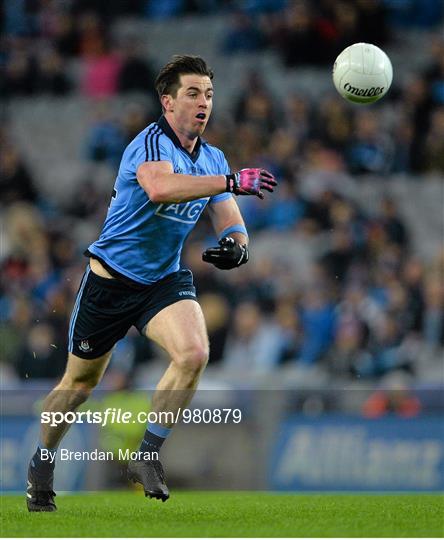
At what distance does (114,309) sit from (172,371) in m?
0.62

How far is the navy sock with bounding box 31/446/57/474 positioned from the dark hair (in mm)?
2315

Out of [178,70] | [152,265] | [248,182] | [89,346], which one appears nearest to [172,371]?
[89,346]

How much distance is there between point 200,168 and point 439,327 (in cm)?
647

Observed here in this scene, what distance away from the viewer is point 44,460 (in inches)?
321

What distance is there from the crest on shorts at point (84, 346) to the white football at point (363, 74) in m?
2.38

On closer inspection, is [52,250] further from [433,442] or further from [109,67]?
[433,442]

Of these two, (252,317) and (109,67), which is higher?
(109,67)

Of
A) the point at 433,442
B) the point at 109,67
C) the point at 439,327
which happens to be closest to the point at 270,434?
the point at 433,442

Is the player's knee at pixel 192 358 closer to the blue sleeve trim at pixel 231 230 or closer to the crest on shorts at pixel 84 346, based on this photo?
the crest on shorts at pixel 84 346

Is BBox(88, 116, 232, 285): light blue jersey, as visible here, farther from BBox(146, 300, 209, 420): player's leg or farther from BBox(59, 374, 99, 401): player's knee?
BBox(59, 374, 99, 401): player's knee

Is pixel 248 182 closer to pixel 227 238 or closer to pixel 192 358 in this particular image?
pixel 227 238

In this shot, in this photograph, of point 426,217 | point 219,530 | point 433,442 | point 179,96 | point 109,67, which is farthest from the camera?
point 109,67

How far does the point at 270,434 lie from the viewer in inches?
482

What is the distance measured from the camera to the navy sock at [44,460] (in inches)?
320
